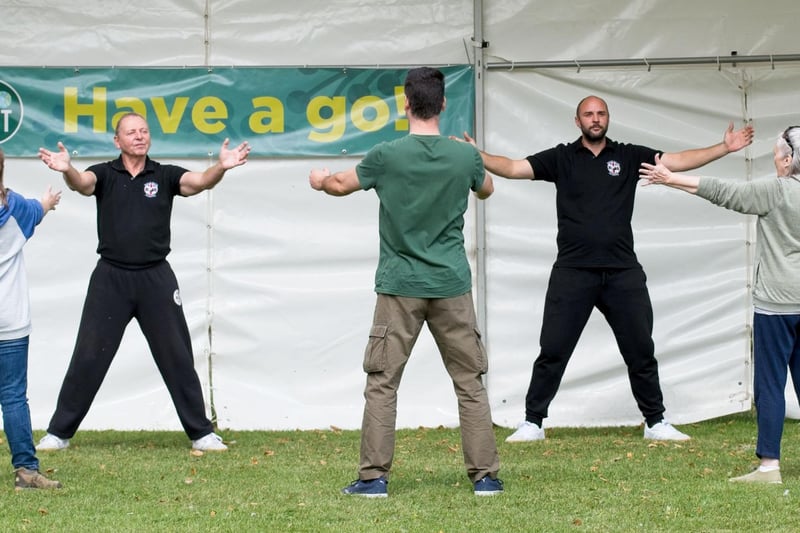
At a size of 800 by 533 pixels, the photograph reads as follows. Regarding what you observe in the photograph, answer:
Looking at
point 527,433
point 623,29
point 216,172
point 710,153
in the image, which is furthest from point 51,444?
point 623,29

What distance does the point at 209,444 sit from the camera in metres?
6.77

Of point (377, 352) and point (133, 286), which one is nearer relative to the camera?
point (377, 352)

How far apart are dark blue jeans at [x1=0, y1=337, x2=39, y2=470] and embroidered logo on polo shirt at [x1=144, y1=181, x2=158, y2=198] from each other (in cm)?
154

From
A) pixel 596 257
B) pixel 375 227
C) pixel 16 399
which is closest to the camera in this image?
pixel 16 399

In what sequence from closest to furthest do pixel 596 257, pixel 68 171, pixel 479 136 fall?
pixel 68 171 < pixel 596 257 < pixel 479 136

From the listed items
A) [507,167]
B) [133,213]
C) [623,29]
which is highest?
[623,29]

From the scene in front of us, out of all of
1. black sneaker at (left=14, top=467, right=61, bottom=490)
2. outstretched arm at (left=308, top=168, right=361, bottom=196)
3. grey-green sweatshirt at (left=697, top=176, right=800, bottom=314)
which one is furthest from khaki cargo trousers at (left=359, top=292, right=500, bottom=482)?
black sneaker at (left=14, top=467, right=61, bottom=490)

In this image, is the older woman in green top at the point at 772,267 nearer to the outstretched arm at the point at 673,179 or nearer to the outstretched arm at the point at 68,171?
the outstretched arm at the point at 673,179

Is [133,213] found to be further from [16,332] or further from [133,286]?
[16,332]

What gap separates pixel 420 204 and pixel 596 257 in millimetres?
2159

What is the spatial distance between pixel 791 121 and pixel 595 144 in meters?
1.60

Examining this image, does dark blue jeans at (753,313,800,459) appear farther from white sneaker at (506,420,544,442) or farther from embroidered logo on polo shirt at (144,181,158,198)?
embroidered logo on polo shirt at (144,181,158,198)

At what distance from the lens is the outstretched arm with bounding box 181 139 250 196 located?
6305mm

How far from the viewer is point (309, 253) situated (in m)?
7.93
